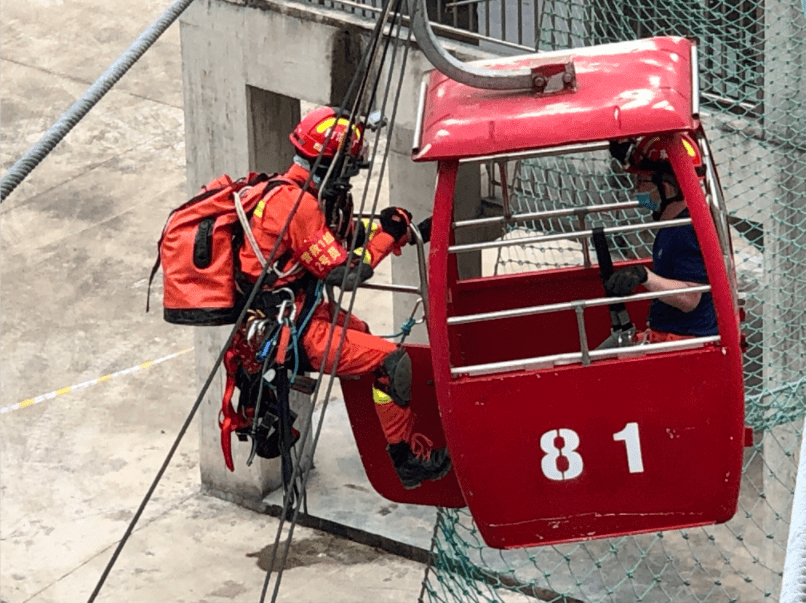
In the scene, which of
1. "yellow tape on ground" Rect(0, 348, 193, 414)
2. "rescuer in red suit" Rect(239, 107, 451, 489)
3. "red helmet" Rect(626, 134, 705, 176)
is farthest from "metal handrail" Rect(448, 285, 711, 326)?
"yellow tape on ground" Rect(0, 348, 193, 414)

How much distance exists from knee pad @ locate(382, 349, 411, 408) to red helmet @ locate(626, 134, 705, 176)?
1355 millimetres

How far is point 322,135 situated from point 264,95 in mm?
4259

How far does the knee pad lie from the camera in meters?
6.82

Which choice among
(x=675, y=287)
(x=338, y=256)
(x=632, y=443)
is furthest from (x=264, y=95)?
(x=632, y=443)

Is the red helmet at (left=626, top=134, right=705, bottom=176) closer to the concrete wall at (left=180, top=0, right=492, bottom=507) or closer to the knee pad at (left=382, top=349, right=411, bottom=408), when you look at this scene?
the knee pad at (left=382, top=349, right=411, bottom=408)

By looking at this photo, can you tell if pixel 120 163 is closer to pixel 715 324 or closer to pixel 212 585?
pixel 212 585

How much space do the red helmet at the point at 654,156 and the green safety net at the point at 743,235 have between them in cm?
192

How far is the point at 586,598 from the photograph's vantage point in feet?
33.4

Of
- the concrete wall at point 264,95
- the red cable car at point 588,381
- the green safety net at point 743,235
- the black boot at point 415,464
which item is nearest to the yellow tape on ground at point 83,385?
the concrete wall at point 264,95

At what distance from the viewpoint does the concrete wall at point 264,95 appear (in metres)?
9.95

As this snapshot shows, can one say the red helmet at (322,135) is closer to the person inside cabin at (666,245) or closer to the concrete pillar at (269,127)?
the person inside cabin at (666,245)

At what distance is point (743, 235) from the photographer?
9.89 m

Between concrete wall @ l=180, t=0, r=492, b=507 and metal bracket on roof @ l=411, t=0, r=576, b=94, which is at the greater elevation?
metal bracket on roof @ l=411, t=0, r=576, b=94

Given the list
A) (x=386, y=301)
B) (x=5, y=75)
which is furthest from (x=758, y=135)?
(x=5, y=75)
